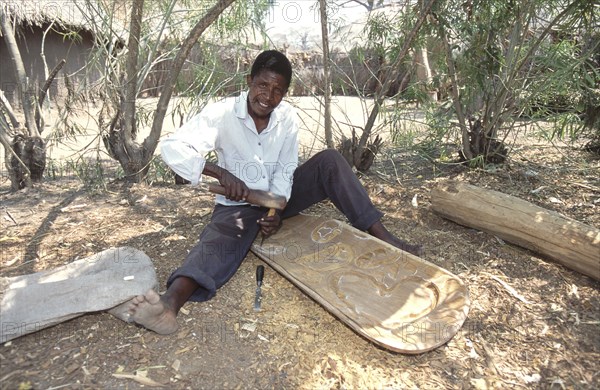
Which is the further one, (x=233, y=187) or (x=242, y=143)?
(x=242, y=143)

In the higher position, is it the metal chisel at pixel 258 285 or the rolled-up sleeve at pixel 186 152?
the rolled-up sleeve at pixel 186 152

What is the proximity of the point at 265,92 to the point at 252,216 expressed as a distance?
673 millimetres

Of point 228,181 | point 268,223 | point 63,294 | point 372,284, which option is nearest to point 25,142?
point 63,294

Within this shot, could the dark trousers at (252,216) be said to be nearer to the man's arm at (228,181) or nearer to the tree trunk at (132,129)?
the man's arm at (228,181)

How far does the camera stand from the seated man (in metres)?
2.09

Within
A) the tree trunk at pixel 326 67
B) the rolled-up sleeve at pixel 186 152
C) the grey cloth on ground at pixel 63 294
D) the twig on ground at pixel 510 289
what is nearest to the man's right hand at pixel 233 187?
the rolled-up sleeve at pixel 186 152

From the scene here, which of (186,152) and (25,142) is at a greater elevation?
(186,152)

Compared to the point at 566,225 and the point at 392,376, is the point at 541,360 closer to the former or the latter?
the point at 392,376

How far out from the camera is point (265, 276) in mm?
2332

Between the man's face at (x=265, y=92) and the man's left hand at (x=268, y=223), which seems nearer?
the man's face at (x=265, y=92)

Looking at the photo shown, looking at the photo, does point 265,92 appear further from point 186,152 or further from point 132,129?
point 132,129

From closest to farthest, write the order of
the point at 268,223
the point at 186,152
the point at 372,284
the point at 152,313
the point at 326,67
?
1. the point at 152,313
2. the point at 186,152
3. the point at 372,284
4. the point at 268,223
5. the point at 326,67

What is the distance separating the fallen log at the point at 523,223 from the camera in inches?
86.6

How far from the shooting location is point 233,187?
7.16ft
